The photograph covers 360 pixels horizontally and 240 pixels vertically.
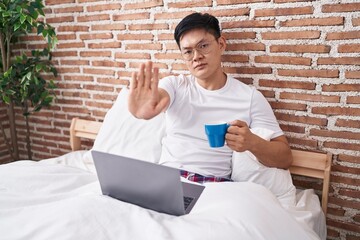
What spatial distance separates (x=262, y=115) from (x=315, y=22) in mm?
521

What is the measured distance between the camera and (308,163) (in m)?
1.67

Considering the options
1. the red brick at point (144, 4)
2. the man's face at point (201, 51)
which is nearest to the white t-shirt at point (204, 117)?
the man's face at point (201, 51)

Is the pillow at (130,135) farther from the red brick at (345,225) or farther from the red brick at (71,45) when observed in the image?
the red brick at (345,225)

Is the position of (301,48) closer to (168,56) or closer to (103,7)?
(168,56)

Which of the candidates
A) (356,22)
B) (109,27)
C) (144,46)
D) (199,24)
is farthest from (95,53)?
(356,22)

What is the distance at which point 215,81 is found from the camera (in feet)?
5.61

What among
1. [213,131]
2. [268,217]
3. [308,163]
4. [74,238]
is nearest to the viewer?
[74,238]

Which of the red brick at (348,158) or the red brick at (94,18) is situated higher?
the red brick at (94,18)

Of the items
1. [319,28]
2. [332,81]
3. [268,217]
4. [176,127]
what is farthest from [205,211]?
[319,28]

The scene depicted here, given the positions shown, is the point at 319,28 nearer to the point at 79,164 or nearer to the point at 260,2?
the point at 260,2

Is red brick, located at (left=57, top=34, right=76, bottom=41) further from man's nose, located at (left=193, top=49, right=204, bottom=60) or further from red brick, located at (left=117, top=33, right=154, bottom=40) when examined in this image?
man's nose, located at (left=193, top=49, right=204, bottom=60)

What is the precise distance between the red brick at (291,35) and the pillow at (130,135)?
757 millimetres

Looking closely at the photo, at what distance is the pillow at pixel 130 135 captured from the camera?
74.0 inches

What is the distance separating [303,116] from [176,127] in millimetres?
680
